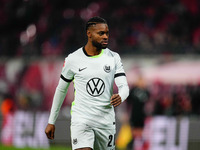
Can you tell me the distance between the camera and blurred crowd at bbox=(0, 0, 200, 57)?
50.9 ft

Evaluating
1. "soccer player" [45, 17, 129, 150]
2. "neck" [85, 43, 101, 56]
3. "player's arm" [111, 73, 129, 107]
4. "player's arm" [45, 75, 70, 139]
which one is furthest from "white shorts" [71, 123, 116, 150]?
"neck" [85, 43, 101, 56]

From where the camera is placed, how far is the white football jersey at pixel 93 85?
17.2ft

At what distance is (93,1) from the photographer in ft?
65.7

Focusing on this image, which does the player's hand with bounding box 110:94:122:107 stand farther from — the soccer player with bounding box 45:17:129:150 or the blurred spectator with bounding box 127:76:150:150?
the blurred spectator with bounding box 127:76:150:150

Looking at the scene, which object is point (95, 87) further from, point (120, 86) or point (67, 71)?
point (67, 71)

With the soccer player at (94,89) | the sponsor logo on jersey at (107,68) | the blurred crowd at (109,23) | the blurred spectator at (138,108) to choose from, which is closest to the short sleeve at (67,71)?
the soccer player at (94,89)

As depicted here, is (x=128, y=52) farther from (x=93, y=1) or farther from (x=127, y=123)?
(x=93, y=1)

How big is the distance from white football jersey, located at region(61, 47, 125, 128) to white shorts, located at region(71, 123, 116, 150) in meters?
0.06

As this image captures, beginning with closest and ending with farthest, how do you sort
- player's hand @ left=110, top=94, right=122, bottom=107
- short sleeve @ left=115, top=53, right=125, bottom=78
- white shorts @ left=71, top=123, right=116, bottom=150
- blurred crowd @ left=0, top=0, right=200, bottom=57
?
player's hand @ left=110, top=94, right=122, bottom=107 < white shorts @ left=71, top=123, right=116, bottom=150 < short sleeve @ left=115, top=53, right=125, bottom=78 < blurred crowd @ left=0, top=0, right=200, bottom=57

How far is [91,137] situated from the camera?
5.20m

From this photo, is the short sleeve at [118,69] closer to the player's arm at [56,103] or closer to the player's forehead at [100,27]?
the player's forehead at [100,27]

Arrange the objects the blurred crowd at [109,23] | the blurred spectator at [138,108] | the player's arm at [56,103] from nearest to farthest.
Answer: the player's arm at [56,103] < the blurred spectator at [138,108] < the blurred crowd at [109,23]

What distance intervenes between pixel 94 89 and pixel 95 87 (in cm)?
2

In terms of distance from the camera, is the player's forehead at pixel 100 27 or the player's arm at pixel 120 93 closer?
the player's arm at pixel 120 93
